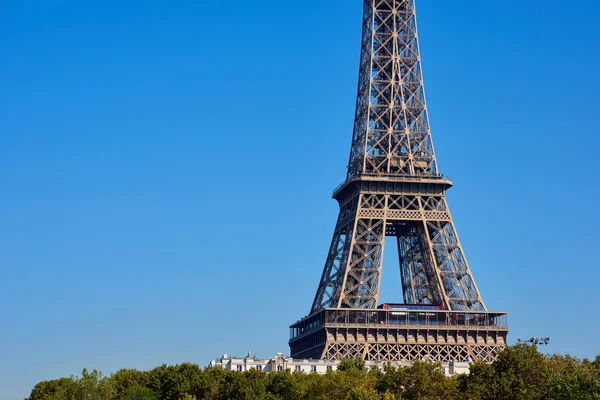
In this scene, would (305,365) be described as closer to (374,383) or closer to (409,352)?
(409,352)

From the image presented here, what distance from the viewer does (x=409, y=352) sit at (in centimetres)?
15725

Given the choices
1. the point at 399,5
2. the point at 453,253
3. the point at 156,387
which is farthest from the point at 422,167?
the point at 156,387

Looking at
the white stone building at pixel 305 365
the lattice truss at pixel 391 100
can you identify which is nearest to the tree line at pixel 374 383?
the white stone building at pixel 305 365

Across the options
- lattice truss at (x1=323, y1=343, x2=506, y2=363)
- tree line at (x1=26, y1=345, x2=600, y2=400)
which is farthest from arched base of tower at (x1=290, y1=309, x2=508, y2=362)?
tree line at (x1=26, y1=345, x2=600, y2=400)

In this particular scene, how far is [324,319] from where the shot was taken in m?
160

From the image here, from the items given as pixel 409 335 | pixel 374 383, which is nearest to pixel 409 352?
pixel 409 335

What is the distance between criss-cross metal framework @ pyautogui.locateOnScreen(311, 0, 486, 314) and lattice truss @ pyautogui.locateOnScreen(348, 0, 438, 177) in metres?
0.14

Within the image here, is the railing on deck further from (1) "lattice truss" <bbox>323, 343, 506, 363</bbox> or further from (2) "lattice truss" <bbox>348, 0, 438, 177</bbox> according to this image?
(2) "lattice truss" <bbox>348, 0, 438, 177</bbox>

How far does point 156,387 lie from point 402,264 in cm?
4899

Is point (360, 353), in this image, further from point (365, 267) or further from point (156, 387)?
point (156, 387)

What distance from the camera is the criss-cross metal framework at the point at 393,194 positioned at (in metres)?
163

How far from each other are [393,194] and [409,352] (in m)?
22.7

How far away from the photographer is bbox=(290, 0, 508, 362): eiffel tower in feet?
520

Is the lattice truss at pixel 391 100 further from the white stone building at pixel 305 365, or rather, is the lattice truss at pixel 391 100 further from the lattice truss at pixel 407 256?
the white stone building at pixel 305 365
